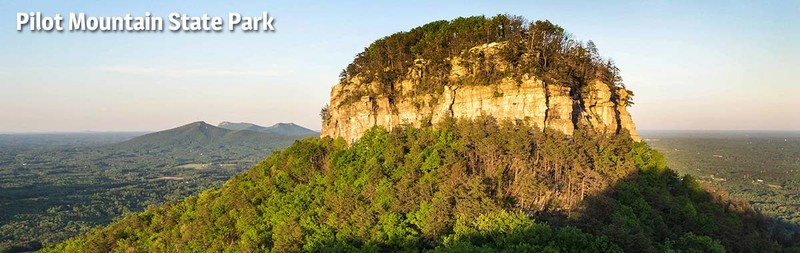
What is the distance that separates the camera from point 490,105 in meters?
47.4

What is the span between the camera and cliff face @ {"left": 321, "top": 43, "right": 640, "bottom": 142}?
4553cm

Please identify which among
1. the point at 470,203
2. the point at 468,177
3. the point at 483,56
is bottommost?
the point at 470,203

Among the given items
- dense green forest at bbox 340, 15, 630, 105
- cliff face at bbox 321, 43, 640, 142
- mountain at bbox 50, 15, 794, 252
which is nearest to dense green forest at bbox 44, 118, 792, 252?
mountain at bbox 50, 15, 794, 252

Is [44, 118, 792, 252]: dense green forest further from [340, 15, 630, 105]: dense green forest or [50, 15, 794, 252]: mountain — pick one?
[340, 15, 630, 105]: dense green forest

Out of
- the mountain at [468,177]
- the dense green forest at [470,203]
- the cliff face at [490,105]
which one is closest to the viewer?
the dense green forest at [470,203]

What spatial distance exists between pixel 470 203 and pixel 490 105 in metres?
14.4

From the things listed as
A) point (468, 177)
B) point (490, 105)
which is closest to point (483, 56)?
point (490, 105)

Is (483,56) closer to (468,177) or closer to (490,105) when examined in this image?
(490,105)

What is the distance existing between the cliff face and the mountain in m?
0.15

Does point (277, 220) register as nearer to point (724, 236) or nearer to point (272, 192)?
point (272, 192)

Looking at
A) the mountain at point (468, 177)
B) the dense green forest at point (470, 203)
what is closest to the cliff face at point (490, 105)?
the mountain at point (468, 177)

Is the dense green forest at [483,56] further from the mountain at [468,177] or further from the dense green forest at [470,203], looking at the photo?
the dense green forest at [470,203]

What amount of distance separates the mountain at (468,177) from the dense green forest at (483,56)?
0.57ft

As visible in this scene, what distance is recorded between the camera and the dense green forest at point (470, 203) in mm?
33906
